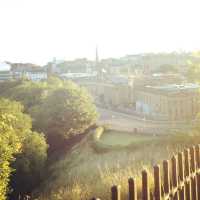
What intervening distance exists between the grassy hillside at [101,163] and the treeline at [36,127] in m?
1.27

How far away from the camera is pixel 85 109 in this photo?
103 feet

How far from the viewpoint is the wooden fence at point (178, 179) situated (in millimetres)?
4699

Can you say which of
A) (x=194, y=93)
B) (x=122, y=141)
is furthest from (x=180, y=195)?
(x=194, y=93)

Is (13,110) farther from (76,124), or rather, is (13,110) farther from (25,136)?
(76,124)

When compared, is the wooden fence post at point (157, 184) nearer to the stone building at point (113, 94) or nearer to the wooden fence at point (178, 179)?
the wooden fence at point (178, 179)

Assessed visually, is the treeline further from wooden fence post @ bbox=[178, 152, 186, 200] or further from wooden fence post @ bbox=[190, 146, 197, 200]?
wooden fence post @ bbox=[178, 152, 186, 200]

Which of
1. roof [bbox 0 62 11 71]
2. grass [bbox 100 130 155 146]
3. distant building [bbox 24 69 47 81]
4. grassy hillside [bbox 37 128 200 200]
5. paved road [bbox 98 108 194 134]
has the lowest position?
paved road [bbox 98 108 194 134]

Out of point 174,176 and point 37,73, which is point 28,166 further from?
point 37,73

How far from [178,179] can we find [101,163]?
14702mm

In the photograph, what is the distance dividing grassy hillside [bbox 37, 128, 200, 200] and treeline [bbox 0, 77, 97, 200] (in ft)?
4.18

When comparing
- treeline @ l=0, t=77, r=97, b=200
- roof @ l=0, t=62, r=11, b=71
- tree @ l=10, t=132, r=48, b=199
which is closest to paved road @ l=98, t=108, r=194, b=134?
treeline @ l=0, t=77, r=97, b=200

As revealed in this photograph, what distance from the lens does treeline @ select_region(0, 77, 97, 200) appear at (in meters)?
17.8

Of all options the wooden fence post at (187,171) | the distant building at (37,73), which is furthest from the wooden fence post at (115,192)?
the distant building at (37,73)

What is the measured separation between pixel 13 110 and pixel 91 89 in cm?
4353
